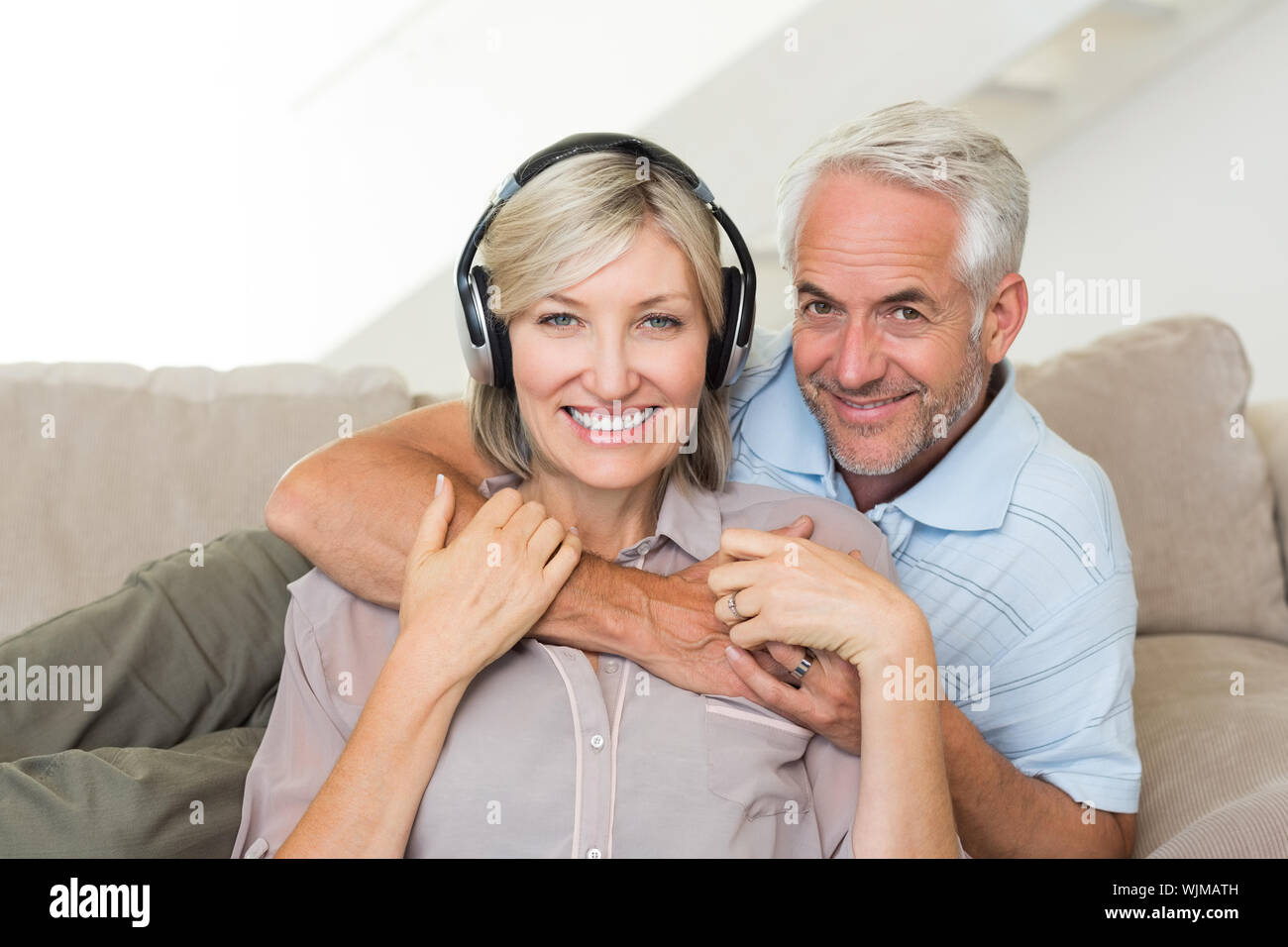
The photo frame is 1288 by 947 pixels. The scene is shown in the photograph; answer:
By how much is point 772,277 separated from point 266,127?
74.3 inches

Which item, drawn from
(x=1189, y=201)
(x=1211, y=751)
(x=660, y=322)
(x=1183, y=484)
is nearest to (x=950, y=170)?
(x=660, y=322)

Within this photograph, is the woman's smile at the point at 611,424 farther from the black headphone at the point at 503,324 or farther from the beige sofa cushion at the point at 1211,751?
the beige sofa cushion at the point at 1211,751

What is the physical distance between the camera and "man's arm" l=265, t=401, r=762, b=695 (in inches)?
52.4

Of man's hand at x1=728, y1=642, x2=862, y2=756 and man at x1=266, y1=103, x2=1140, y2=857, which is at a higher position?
man at x1=266, y1=103, x2=1140, y2=857

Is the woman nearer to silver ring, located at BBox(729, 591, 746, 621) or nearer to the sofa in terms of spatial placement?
silver ring, located at BBox(729, 591, 746, 621)

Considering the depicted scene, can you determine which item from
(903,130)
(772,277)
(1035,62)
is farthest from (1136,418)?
(1035,62)

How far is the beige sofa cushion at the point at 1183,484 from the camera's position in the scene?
2.31 meters

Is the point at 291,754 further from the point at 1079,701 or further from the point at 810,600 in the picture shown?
the point at 1079,701

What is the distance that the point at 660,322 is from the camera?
1393 millimetres

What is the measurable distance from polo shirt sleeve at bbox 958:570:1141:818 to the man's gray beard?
0.29 metres

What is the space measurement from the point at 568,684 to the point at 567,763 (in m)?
0.08

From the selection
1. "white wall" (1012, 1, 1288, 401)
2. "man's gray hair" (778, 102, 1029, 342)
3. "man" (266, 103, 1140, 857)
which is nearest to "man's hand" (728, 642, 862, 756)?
"man" (266, 103, 1140, 857)
